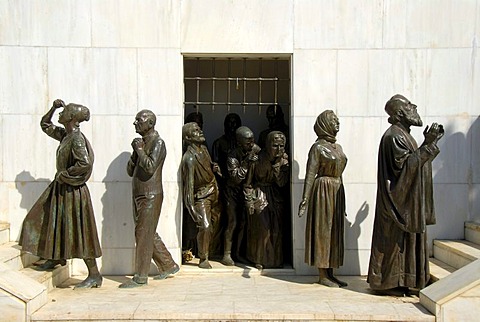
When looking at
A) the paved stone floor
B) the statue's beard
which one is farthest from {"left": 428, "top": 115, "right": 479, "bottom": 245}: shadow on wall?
the statue's beard

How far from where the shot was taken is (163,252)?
7.39 m

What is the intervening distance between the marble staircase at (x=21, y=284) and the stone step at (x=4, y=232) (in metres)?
0.39

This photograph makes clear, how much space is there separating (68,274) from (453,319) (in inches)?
194

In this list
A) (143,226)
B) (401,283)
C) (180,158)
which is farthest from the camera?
(180,158)

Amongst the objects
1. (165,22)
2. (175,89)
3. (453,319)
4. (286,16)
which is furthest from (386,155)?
(165,22)

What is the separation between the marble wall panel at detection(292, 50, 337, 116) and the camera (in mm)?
7852

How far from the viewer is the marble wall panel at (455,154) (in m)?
7.91

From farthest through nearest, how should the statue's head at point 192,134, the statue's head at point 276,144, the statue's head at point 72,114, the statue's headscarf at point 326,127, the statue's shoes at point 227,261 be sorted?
the statue's shoes at point 227,261, the statue's head at point 192,134, the statue's head at point 276,144, the statue's headscarf at point 326,127, the statue's head at point 72,114

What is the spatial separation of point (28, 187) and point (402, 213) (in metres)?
5.12

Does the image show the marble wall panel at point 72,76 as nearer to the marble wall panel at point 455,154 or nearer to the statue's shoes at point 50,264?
the statue's shoes at point 50,264

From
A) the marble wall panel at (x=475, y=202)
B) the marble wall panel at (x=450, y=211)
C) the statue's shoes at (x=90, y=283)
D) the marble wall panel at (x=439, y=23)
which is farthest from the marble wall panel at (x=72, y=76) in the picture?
the marble wall panel at (x=475, y=202)

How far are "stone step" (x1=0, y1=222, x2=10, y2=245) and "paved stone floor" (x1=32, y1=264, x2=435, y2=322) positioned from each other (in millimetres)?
1092

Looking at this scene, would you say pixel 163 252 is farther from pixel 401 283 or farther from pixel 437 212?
pixel 437 212

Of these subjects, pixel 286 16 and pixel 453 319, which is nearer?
pixel 453 319
